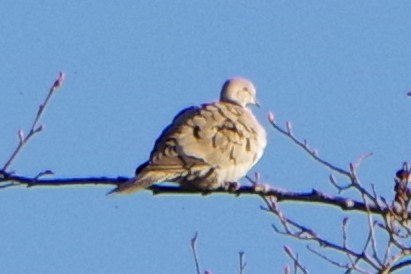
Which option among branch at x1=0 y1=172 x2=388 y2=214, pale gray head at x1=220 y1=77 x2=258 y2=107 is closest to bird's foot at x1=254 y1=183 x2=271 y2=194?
branch at x1=0 y1=172 x2=388 y2=214

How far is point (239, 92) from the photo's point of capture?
1005cm

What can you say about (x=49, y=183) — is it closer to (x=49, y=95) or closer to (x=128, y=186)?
(x=49, y=95)

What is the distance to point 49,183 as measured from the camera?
5.47 metres

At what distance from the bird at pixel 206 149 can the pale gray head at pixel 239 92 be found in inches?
32.3

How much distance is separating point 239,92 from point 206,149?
213 cm

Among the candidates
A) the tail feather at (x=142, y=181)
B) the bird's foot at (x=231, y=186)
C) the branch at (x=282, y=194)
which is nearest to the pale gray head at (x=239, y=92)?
the bird's foot at (x=231, y=186)

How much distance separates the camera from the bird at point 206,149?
745cm

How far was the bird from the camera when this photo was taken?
745cm

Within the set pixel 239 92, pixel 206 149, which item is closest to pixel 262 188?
pixel 206 149

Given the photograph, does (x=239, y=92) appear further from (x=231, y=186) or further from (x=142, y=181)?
(x=142, y=181)

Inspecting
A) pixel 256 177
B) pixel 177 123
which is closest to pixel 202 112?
pixel 177 123

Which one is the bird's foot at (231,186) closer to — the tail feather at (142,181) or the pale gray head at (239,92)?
the tail feather at (142,181)

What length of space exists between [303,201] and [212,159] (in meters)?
2.48

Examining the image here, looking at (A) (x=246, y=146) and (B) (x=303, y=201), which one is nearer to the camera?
(B) (x=303, y=201)
